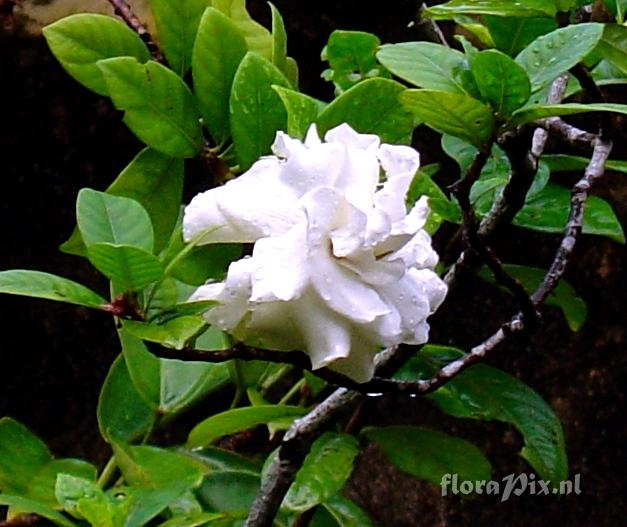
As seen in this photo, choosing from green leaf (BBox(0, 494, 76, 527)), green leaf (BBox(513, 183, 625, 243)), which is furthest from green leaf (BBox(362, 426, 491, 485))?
green leaf (BBox(0, 494, 76, 527))

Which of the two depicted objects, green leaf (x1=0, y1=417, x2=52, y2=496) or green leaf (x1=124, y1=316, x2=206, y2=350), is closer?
green leaf (x1=124, y1=316, x2=206, y2=350)

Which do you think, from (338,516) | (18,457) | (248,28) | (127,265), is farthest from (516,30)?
(18,457)

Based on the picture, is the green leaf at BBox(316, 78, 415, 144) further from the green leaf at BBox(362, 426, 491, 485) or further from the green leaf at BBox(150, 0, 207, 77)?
the green leaf at BBox(362, 426, 491, 485)

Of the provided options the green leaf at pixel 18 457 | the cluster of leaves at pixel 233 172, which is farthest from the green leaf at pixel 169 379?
the green leaf at pixel 18 457

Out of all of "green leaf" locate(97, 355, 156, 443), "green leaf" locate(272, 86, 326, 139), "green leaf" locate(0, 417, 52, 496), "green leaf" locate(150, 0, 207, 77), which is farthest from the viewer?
"green leaf" locate(97, 355, 156, 443)

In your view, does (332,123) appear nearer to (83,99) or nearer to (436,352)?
(436,352)

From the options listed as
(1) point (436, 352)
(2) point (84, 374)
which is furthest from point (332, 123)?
(2) point (84, 374)
